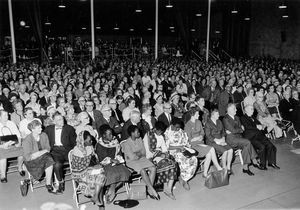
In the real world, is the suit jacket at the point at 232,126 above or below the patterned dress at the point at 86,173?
above

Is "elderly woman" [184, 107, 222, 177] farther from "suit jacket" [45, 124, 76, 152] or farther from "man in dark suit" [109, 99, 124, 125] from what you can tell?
"suit jacket" [45, 124, 76, 152]

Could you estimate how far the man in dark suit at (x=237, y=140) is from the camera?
5594mm

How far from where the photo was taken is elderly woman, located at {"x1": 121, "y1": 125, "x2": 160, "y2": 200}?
15.0 feet

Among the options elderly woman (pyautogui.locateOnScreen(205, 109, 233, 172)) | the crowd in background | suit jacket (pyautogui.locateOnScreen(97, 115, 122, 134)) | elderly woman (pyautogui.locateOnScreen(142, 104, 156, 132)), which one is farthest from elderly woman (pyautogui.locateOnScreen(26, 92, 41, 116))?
elderly woman (pyautogui.locateOnScreen(205, 109, 233, 172))

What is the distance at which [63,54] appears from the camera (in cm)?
1831

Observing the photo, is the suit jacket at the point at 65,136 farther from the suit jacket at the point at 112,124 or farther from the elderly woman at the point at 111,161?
the suit jacket at the point at 112,124

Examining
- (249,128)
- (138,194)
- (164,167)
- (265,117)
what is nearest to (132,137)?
(164,167)

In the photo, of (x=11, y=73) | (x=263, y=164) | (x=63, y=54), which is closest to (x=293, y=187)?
(x=263, y=164)

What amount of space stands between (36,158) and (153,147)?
5.77 feet

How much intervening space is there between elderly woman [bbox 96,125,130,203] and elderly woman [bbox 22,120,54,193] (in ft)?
2.49

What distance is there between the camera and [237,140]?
571 centimetres

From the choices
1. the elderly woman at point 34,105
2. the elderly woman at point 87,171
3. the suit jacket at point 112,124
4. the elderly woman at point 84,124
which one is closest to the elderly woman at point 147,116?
the suit jacket at point 112,124

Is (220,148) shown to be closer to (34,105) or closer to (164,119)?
(164,119)

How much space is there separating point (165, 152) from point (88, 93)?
3.07m
